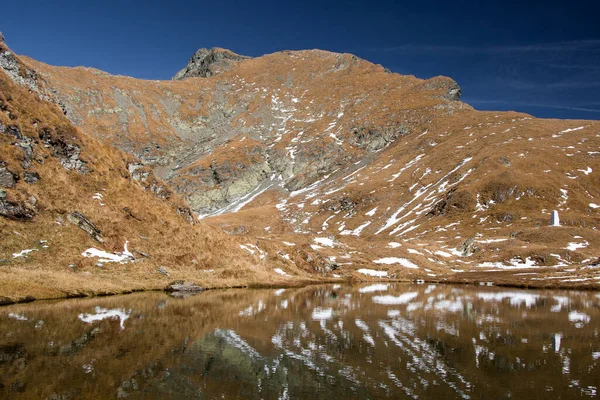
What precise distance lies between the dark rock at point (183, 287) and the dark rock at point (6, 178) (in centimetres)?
1939

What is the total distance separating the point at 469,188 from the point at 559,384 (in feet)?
518

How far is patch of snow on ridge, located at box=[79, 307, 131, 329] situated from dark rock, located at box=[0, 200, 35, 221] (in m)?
17.3

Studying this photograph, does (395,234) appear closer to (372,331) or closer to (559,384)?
(372,331)

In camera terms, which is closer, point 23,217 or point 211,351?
point 211,351

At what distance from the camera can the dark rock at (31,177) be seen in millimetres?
45750

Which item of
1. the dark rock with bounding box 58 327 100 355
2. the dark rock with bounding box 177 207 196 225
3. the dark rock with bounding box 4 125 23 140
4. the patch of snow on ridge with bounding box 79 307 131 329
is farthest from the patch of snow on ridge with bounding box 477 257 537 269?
the dark rock with bounding box 4 125 23 140

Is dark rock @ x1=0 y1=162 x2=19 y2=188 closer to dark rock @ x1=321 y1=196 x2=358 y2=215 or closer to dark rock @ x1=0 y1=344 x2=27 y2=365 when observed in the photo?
dark rock @ x1=0 y1=344 x2=27 y2=365

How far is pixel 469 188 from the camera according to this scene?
165m

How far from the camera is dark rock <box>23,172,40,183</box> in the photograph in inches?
1801

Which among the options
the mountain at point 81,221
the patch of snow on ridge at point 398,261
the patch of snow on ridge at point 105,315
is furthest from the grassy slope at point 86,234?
the patch of snow on ridge at point 398,261

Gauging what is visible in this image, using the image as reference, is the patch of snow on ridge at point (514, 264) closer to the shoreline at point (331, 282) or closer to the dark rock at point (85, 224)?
the shoreline at point (331, 282)

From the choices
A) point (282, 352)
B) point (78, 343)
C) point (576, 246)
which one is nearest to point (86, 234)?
point (78, 343)

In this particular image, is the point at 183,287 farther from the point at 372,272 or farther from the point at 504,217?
the point at 504,217

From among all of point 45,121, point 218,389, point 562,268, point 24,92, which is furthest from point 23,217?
point 562,268
